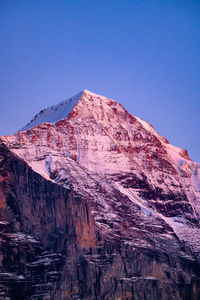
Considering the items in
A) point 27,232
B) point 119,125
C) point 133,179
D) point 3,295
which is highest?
point 119,125

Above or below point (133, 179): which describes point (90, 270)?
below

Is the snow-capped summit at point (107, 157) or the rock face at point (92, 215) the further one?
the snow-capped summit at point (107, 157)

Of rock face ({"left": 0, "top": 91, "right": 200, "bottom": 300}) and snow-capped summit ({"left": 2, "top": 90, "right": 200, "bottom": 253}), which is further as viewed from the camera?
snow-capped summit ({"left": 2, "top": 90, "right": 200, "bottom": 253})

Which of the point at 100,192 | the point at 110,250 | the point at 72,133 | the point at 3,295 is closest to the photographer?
the point at 3,295

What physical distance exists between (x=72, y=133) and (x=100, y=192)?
17.6 metres

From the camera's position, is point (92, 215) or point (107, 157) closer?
point (92, 215)

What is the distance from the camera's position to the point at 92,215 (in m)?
167

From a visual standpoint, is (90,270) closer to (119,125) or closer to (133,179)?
(133,179)

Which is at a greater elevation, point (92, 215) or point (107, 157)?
point (107, 157)

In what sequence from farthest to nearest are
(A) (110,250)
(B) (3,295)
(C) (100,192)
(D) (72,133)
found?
1. (D) (72,133)
2. (C) (100,192)
3. (A) (110,250)
4. (B) (3,295)

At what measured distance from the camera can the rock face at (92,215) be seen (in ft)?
514

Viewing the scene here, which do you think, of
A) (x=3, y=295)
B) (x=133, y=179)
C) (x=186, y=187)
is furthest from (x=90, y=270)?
(x=186, y=187)

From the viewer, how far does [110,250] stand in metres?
163

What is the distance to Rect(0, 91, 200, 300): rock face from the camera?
156750mm
